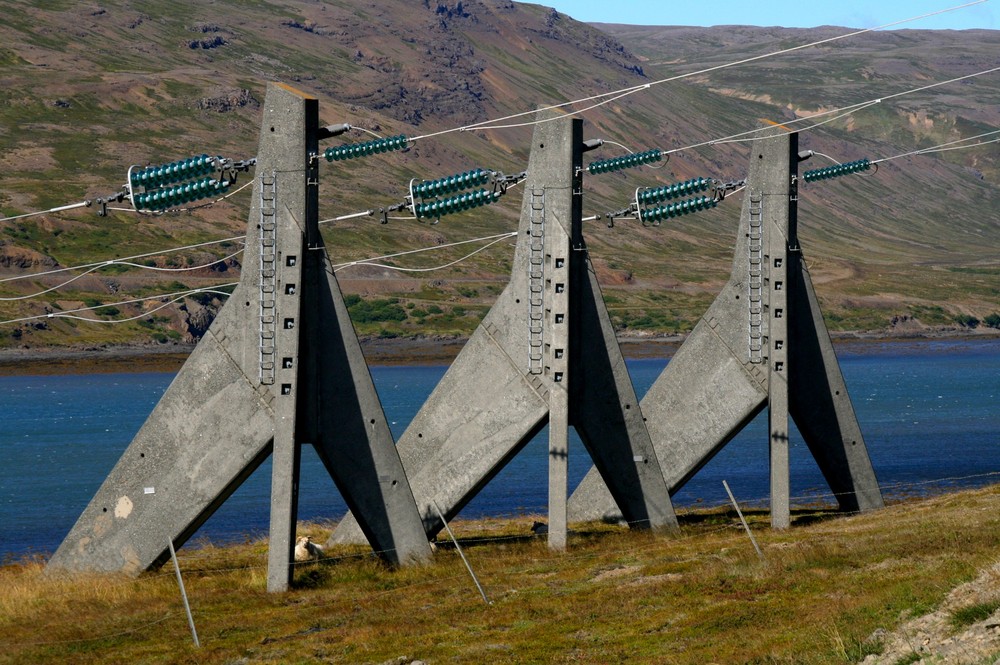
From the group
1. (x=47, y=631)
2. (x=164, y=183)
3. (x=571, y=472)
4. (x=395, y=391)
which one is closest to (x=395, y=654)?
(x=47, y=631)

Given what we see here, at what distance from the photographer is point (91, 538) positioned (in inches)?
1157

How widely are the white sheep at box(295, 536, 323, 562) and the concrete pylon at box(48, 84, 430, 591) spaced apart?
8.41 feet

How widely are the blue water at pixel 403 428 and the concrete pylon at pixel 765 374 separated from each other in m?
10.8

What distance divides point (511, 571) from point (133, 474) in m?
7.69

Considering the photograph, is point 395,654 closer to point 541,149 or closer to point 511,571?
point 511,571

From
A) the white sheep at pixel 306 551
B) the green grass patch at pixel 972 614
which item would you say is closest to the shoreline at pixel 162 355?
the white sheep at pixel 306 551

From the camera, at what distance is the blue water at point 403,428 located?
179ft

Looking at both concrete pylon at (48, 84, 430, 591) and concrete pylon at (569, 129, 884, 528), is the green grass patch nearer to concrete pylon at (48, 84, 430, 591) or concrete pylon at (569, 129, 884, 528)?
concrete pylon at (48, 84, 430, 591)

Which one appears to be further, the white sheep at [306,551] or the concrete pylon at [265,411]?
the white sheep at [306,551]

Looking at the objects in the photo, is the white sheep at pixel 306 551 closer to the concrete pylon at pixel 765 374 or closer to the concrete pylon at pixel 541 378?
the concrete pylon at pixel 541 378

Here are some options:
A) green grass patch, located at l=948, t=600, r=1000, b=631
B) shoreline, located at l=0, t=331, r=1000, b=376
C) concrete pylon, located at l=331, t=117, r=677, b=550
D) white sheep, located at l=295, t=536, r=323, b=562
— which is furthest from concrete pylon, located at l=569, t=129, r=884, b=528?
shoreline, located at l=0, t=331, r=1000, b=376

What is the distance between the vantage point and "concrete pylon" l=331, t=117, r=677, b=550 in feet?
105

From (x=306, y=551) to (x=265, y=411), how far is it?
13.9ft

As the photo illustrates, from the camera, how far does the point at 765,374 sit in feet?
116
